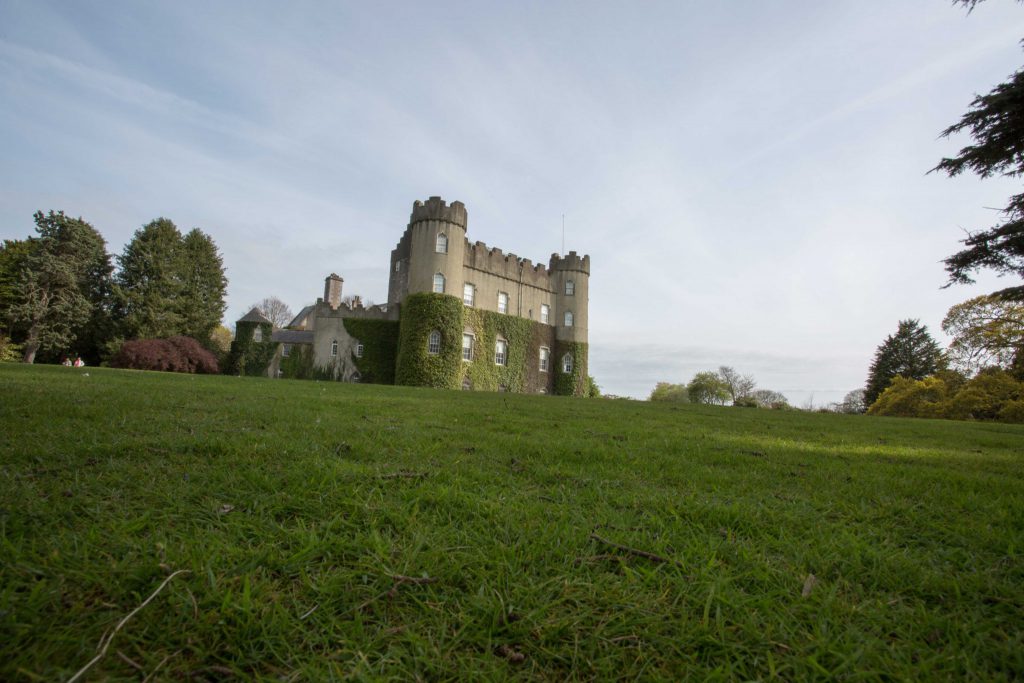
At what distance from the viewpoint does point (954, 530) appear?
2719mm

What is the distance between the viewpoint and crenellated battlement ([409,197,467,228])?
92.3ft

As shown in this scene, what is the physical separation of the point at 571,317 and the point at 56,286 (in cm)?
3787

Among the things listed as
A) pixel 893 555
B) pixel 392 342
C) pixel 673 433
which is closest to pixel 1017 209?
pixel 673 433

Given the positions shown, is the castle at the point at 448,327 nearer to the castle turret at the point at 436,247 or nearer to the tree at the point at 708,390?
the castle turret at the point at 436,247

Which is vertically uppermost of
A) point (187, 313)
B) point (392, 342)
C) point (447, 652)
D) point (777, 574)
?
point (187, 313)

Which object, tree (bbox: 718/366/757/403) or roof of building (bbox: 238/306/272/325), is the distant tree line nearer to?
roof of building (bbox: 238/306/272/325)

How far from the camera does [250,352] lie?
3331 cm

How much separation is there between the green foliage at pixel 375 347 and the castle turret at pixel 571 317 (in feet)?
40.6

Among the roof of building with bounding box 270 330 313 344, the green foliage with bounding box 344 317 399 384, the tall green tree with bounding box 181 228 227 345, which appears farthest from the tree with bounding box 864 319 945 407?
the tall green tree with bounding box 181 228 227 345

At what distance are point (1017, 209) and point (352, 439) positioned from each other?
11.3 m

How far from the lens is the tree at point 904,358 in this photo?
133 feet

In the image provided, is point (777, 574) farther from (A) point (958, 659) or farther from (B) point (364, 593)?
(B) point (364, 593)

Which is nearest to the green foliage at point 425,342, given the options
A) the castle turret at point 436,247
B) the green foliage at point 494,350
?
the castle turret at point 436,247

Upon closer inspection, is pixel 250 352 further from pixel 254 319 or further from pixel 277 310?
pixel 277 310
